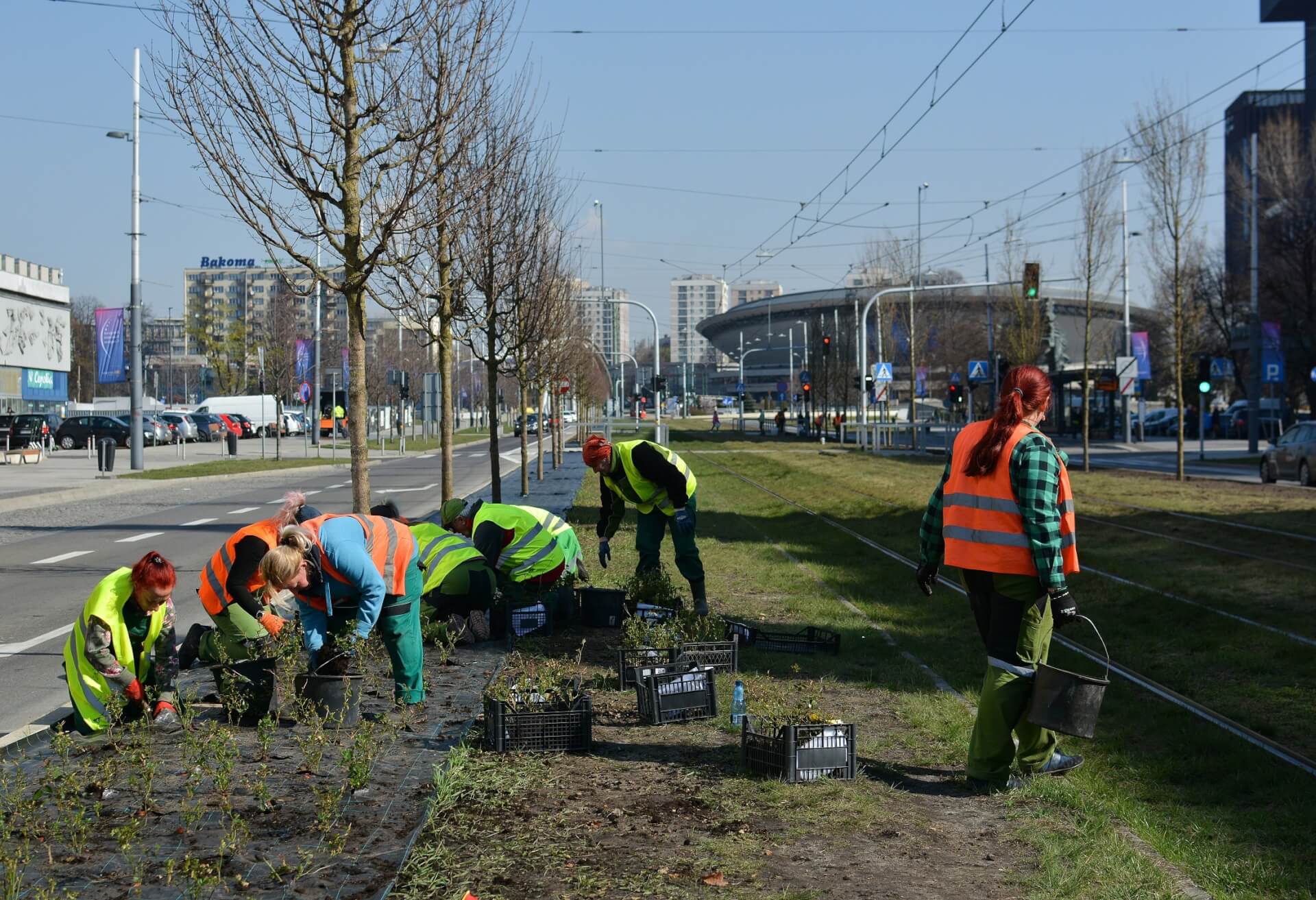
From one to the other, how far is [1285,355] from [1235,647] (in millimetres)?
52715

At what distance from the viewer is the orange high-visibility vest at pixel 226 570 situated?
8.62m

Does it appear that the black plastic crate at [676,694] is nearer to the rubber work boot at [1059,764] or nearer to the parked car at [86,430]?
the rubber work boot at [1059,764]

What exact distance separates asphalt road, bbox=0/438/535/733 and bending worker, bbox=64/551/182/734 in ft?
4.05

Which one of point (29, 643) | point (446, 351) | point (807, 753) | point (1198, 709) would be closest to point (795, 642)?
point (1198, 709)

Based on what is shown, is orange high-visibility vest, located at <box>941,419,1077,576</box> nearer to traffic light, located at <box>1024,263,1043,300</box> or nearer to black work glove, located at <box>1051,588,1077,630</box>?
black work glove, located at <box>1051,588,1077,630</box>

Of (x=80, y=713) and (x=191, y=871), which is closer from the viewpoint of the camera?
(x=191, y=871)

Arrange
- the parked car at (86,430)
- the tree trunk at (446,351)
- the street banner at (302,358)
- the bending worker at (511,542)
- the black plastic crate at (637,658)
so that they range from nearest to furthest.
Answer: the black plastic crate at (637,658)
the bending worker at (511,542)
the tree trunk at (446,351)
the street banner at (302,358)
the parked car at (86,430)

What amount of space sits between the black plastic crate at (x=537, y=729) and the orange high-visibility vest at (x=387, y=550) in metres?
1.06

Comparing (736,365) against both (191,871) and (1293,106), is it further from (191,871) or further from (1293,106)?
(191,871)

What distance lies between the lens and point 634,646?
28.4 feet

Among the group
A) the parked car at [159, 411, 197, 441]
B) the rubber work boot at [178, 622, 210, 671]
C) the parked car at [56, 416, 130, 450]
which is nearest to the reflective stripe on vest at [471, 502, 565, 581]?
the rubber work boot at [178, 622, 210, 671]

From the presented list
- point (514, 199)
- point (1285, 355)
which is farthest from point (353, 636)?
point (1285, 355)

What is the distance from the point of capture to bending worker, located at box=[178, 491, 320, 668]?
8.56 meters

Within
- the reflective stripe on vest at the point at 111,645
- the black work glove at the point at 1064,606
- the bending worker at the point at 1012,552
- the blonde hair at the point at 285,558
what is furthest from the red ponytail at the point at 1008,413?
the reflective stripe on vest at the point at 111,645
